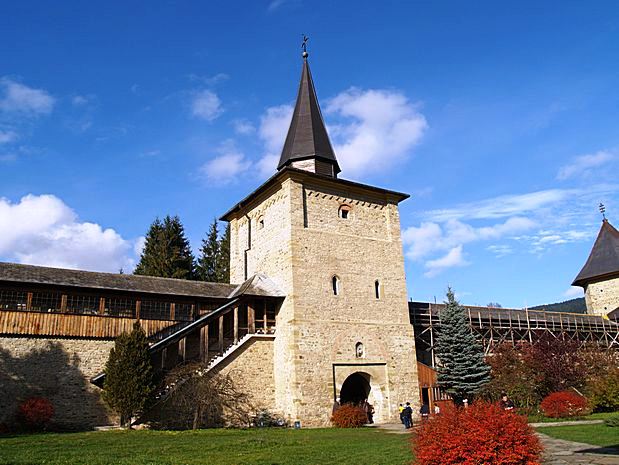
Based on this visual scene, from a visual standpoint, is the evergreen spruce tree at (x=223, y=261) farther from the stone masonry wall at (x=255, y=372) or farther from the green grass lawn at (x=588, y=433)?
the green grass lawn at (x=588, y=433)

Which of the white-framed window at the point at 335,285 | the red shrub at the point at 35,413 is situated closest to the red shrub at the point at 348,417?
the white-framed window at the point at 335,285

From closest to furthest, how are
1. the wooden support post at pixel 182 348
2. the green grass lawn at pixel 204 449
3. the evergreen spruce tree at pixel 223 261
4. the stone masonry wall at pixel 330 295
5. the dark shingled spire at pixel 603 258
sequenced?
the green grass lawn at pixel 204 449, the wooden support post at pixel 182 348, the stone masonry wall at pixel 330 295, the dark shingled spire at pixel 603 258, the evergreen spruce tree at pixel 223 261

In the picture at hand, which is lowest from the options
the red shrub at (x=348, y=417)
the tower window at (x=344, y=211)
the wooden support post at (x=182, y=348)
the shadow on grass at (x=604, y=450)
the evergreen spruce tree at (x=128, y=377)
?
the shadow on grass at (x=604, y=450)

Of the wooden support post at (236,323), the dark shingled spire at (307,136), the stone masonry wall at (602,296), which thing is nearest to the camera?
the wooden support post at (236,323)

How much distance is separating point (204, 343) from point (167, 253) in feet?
70.9

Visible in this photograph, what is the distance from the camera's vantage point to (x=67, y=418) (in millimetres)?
19219

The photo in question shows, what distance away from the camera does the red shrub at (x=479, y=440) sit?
26.3 ft

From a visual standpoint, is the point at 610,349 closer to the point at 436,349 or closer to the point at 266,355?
the point at 436,349

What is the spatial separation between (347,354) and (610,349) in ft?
68.3

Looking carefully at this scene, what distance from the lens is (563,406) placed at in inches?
830

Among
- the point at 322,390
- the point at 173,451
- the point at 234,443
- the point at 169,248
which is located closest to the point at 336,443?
the point at 234,443

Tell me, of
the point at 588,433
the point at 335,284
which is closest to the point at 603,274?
the point at 335,284

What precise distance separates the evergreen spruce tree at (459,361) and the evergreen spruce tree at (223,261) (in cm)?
2009

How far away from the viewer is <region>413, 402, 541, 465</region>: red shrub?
8.03 metres
